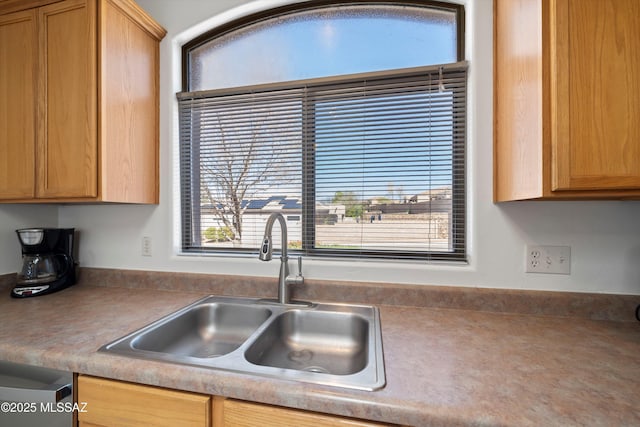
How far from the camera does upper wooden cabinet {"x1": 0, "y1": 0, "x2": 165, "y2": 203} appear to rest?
117cm

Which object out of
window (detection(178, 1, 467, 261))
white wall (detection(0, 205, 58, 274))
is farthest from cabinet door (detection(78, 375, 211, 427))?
white wall (detection(0, 205, 58, 274))

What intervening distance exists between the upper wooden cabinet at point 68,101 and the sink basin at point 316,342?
0.95m

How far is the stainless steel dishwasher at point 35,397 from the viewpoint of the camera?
759 mm

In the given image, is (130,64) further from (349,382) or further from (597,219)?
(597,219)

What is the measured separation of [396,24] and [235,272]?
1.50 m

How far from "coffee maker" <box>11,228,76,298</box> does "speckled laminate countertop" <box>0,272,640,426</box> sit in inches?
7.8

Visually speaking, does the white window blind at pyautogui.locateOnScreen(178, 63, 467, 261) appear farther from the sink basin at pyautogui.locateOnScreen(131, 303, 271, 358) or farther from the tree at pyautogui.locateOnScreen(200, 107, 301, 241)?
the sink basin at pyautogui.locateOnScreen(131, 303, 271, 358)

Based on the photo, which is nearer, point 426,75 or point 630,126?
point 630,126

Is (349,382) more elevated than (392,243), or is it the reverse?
(392,243)

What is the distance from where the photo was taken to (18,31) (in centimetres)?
125

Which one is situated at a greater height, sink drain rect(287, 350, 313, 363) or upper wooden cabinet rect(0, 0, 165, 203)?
upper wooden cabinet rect(0, 0, 165, 203)

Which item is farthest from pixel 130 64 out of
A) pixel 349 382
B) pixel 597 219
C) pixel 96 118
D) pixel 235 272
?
pixel 597 219

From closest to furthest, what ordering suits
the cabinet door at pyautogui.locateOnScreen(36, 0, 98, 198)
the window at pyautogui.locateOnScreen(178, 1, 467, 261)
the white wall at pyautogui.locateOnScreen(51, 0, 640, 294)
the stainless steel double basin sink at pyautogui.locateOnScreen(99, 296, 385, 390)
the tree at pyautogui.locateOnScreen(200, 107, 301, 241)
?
the stainless steel double basin sink at pyautogui.locateOnScreen(99, 296, 385, 390) < the white wall at pyautogui.locateOnScreen(51, 0, 640, 294) < the cabinet door at pyautogui.locateOnScreen(36, 0, 98, 198) < the window at pyautogui.locateOnScreen(178, 1, 467, 261) < the tree at pyautogui.locateOnScreen(200, 107, 301, 241)

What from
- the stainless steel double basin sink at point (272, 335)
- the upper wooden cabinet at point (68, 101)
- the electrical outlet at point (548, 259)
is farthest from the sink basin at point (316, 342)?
the upper wooden cabinet at point (68, 101)
